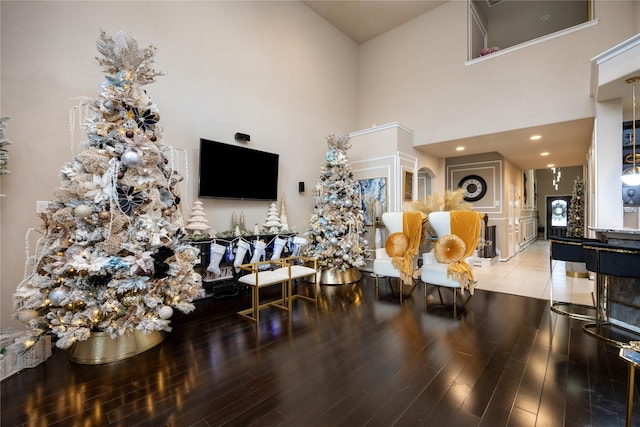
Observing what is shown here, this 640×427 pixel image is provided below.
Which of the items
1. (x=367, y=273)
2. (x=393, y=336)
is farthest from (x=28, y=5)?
(x=367, y=273)

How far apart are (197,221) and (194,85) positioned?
6.43 feet

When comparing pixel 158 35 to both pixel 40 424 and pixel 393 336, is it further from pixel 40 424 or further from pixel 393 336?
pixel 393 336

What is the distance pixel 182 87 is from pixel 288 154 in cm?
204

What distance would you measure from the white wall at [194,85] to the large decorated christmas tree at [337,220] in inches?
30.5

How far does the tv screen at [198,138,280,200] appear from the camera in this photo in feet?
13.3

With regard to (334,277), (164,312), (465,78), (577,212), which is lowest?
(334,277)

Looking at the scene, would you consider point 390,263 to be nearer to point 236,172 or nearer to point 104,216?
point 236,172

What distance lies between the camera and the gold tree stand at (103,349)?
2.31m

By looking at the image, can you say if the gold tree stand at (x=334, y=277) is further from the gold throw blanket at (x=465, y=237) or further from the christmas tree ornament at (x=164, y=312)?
the christmas tree ornament at (x=164, y=312)

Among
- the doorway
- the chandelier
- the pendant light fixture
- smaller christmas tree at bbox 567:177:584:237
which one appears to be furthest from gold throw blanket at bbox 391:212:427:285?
the doorway

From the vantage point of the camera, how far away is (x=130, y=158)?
233cm

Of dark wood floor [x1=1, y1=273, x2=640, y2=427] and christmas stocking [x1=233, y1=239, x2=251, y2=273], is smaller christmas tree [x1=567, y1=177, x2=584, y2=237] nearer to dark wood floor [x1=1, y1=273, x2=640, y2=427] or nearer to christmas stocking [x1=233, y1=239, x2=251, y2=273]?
dark wood floor [x1=1, y1=273, x2=640, y2=427]

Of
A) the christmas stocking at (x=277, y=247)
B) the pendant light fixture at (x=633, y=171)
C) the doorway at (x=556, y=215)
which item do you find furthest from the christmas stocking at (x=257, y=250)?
the doorway at (x=556, y=215)

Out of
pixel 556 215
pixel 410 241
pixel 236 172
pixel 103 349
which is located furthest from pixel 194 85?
pixel 556 215
